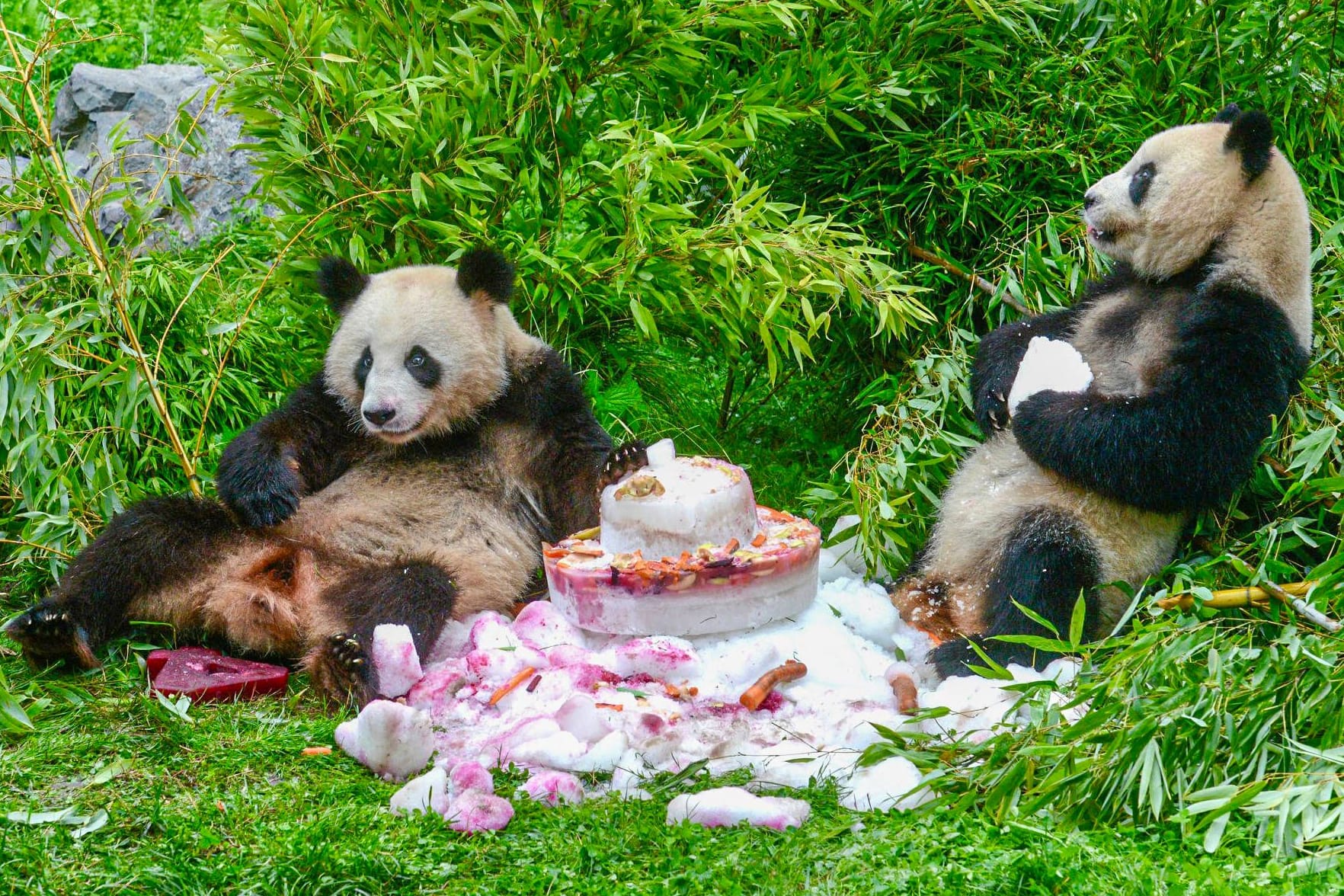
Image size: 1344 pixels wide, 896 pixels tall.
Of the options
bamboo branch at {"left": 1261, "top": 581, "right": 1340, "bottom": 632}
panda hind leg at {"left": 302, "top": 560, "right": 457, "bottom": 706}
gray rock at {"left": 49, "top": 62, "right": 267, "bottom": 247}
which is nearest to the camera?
bamboo branch at {"left": 1261, "top": 581, "right": 1340, "bottom": 632}

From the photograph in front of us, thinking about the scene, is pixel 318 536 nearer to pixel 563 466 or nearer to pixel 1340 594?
pixel 563 466

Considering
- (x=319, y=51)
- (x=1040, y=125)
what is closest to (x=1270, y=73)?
(x=1040, y=125)

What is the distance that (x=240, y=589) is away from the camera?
13.1ft

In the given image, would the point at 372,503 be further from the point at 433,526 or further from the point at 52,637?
the point at 52,637

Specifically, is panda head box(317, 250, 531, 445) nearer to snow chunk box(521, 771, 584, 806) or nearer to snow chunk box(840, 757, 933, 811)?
snow chunk box(521, 771, 584, 806)

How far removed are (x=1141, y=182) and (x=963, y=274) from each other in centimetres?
110

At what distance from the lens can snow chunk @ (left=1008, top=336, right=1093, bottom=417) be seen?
12.9 feet

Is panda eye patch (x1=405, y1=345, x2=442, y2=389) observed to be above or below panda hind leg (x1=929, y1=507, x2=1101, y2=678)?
above

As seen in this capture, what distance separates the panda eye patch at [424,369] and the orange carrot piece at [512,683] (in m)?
1.05

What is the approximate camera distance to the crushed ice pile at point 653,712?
10.4 ft

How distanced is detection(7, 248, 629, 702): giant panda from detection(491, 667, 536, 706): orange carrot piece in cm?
33

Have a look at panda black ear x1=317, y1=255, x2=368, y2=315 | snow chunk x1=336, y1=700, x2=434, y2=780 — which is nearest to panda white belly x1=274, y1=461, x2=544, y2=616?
panda black ear x1=317, y1=255, x2=368, y2=315

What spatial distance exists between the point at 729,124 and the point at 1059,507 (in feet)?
6.06

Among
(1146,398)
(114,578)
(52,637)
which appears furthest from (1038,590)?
(52,637)
